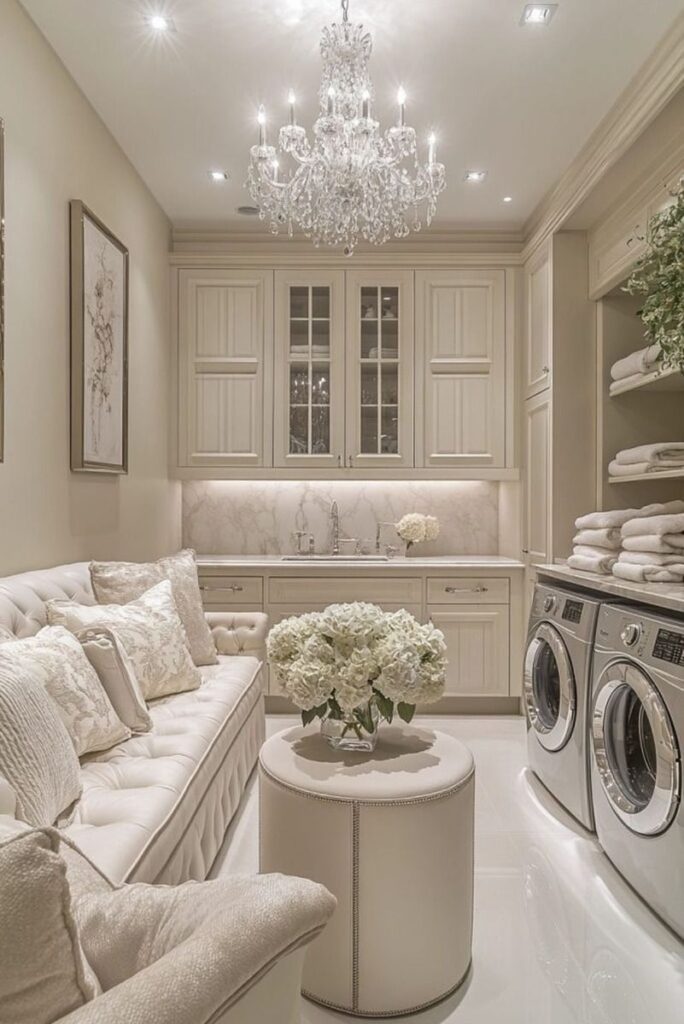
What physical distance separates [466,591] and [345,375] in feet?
5.01

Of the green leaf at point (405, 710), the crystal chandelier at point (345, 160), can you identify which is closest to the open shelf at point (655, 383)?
the crystal chandelier at point (345, 160)

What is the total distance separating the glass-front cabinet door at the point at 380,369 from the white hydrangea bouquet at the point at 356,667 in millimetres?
2573

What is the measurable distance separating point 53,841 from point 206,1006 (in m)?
0.24

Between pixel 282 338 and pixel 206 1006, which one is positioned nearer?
pixel 206 1006

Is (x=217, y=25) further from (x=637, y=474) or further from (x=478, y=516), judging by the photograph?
(x=478, y=516)

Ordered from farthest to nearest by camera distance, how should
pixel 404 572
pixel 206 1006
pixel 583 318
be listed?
pixel 404 572 → pixel 583 318 → pixel 206 1006

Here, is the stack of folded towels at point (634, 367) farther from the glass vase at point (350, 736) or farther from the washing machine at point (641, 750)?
the glass vase at point (350, 736)

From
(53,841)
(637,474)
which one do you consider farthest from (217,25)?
(53,841)

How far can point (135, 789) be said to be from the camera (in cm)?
183

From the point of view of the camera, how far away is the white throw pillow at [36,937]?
70 centimetres

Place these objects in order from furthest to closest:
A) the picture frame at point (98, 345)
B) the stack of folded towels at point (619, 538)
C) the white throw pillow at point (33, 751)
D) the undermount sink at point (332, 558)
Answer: the undermount sink at point (332, 558), the picture frame at point (98, 345), the stack of folded towels at point (619, 538), the white throw pillow at point (33, 751)

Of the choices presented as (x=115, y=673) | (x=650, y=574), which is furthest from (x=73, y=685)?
(x=650, y=574)

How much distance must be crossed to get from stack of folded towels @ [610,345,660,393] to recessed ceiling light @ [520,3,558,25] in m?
1.25

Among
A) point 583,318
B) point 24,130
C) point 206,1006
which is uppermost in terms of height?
point 24,130
